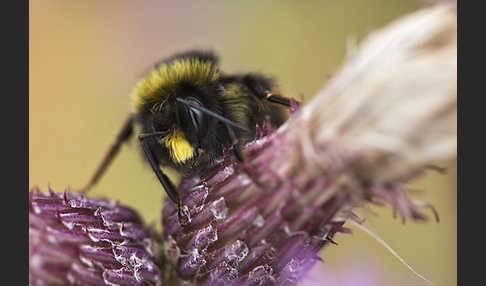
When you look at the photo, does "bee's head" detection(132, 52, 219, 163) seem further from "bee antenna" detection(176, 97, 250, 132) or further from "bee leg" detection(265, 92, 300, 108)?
"bee leg" detection(265, 92, 300, 108)

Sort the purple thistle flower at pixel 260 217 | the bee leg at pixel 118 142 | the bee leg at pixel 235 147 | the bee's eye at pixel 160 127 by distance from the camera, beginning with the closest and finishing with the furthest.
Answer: the purple thistle flower at pixel 260 217, the bee leg at pixel 235 147, the bee's eye at pixel 160 127, the bee leg at pixel 118 142

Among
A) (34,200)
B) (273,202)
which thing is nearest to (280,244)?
(273,202)

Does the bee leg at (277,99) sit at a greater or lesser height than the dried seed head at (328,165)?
greater

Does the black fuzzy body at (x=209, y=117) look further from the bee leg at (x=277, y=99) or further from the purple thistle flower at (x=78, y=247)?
the purple thistle flower at (x=78, y=247)

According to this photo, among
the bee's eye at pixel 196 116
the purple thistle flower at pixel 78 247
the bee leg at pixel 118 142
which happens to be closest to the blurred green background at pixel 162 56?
the bee leg at pixel 118 142

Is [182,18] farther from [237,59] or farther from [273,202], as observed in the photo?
[273,202]

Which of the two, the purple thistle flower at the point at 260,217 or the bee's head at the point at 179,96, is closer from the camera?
the purple thistle flower at the point at 260,217
